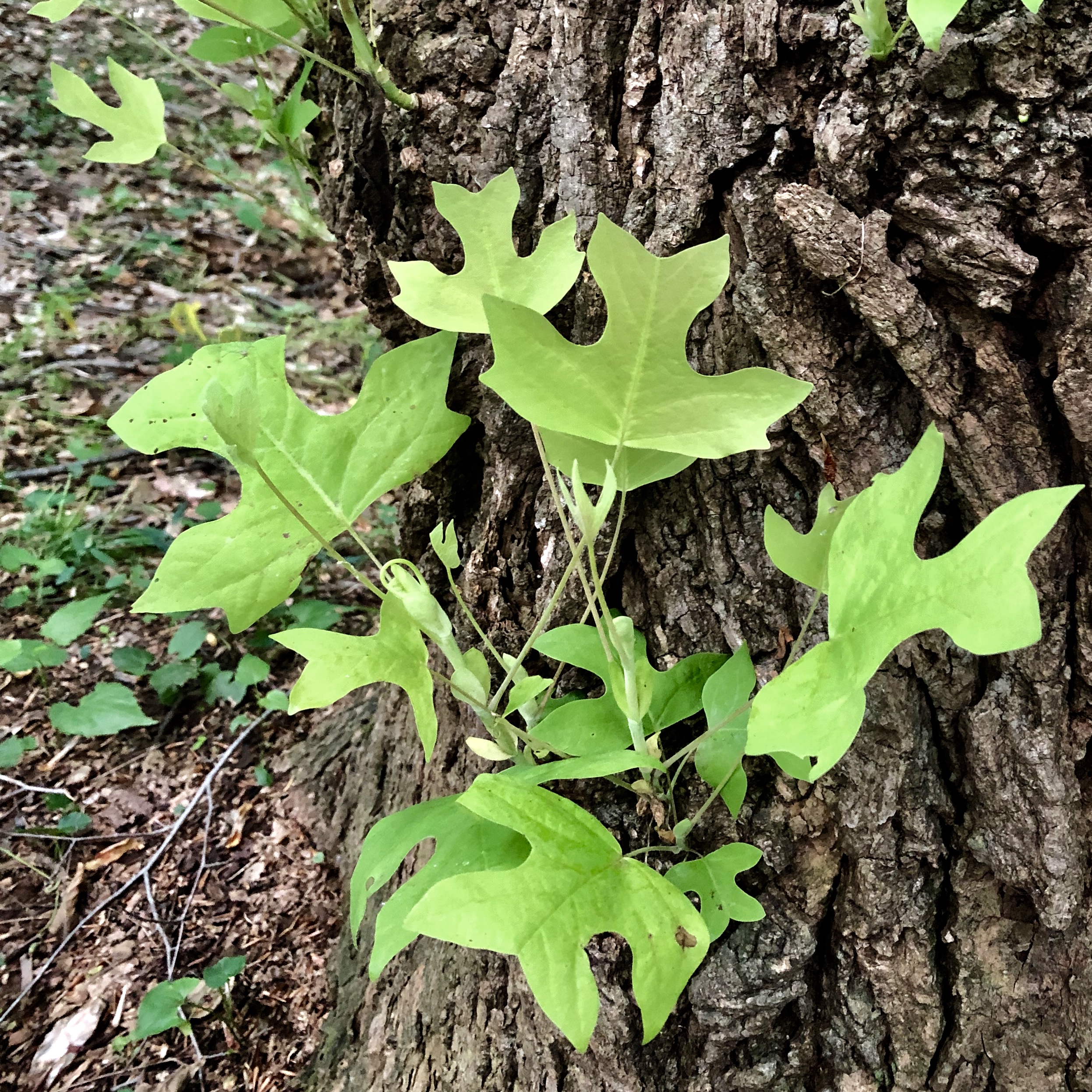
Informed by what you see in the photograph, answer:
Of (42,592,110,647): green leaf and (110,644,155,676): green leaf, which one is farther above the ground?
(42,592,110,647): green leaf

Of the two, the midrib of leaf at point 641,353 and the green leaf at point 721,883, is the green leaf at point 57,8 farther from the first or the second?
the green leaf at point 721,883

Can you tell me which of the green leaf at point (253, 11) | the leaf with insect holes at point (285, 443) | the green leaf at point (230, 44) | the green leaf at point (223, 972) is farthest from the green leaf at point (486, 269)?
the green leaf at point (223, 972)

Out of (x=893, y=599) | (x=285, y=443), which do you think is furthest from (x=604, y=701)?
(x=285, y=443)

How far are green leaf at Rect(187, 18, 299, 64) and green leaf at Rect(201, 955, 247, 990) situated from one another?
1.54 meters

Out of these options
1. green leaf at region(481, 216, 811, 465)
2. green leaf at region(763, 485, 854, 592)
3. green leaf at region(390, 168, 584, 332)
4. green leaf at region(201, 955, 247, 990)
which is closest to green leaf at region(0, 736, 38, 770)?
green leaf at region(201, 955, 247, 990)

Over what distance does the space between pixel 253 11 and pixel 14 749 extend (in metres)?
1.66

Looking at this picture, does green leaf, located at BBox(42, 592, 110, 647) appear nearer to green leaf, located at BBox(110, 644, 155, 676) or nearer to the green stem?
green leaf, located at BBox(110, 644, 155, 676)

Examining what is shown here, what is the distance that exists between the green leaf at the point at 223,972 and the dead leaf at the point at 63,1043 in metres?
0.21

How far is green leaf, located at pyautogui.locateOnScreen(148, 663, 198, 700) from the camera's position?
1976 mm

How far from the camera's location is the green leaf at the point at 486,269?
0.80 metres

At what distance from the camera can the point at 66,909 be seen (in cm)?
165

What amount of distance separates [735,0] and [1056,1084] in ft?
4.19

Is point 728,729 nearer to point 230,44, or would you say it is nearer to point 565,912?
point 565,912

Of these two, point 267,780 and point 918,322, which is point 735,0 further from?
point 267,780
